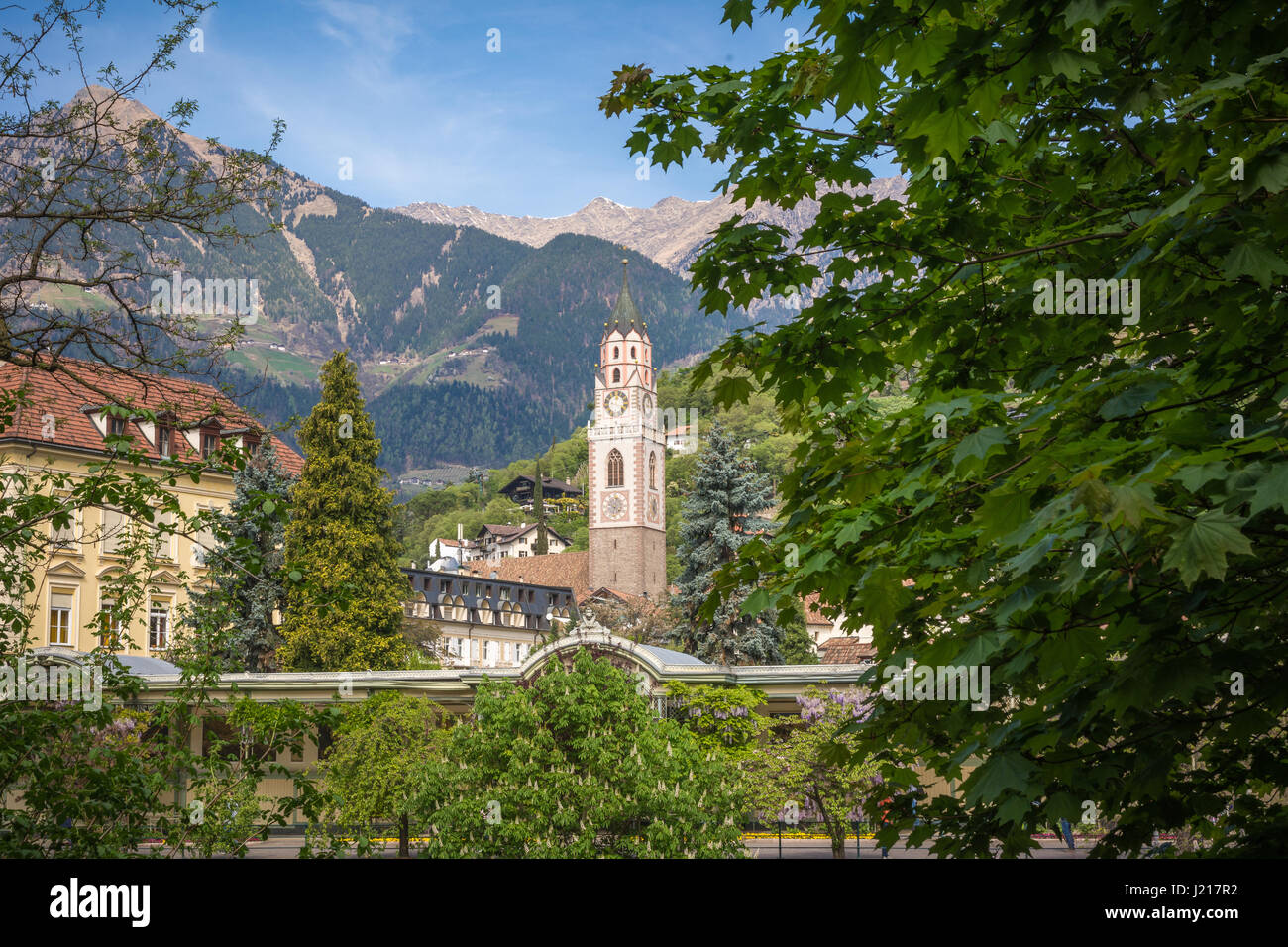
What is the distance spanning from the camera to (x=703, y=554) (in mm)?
54969

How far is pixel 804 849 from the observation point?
32094 mm

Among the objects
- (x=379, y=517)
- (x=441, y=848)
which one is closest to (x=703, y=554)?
(x=379, y=517)

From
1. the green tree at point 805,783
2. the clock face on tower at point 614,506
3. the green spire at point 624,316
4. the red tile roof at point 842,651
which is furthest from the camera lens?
the green spire at point 624,316

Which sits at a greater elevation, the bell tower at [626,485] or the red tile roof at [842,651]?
the bell tower at [626,485]

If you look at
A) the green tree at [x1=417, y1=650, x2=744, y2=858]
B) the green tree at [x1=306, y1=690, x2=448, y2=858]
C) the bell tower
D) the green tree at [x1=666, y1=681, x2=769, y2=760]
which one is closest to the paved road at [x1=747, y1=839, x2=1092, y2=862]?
the green tree at [x1=666, y1=681, x2=769, y2=760]


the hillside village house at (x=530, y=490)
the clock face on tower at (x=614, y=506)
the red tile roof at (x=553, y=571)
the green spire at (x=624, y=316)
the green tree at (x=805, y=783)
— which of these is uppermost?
the green spire at (x=624, y=316)

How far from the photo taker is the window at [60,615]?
43.9 m

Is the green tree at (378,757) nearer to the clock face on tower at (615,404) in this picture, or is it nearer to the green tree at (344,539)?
the green tree at (344,539)

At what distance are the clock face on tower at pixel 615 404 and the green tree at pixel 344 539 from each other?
2370 inches

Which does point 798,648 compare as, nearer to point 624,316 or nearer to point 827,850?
point 827,850

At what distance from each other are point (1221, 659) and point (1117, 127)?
2.59 metres

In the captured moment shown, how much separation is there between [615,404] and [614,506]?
10.4 m


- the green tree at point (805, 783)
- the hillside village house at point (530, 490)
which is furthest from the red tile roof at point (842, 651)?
the hillside village house at point (530, 490)
